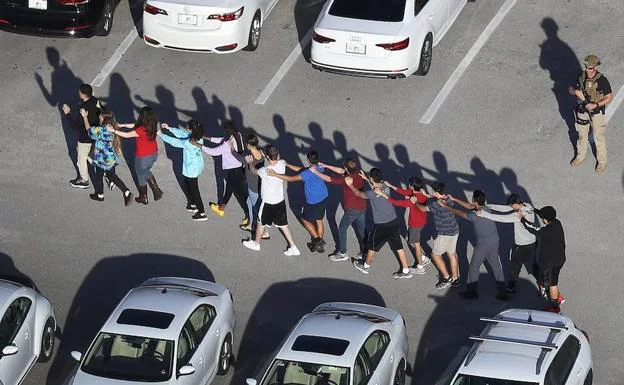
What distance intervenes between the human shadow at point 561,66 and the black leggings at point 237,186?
16.3ft

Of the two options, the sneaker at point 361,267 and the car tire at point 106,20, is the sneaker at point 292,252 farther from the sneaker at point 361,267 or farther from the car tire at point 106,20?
the car tire at point 106,20

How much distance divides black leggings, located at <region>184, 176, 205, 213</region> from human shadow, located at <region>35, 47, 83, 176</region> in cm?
246

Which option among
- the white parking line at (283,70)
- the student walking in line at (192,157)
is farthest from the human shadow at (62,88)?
the white parking line at (283,70)

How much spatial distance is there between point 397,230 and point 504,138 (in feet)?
10.4

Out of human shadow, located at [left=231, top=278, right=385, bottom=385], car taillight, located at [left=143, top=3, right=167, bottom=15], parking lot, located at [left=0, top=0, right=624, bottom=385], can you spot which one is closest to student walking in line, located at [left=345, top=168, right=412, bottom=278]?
parking lot, located at [left=0, top=0, right=624, bottom=385]

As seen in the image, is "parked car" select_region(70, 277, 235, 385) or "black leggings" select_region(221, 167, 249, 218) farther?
"black leggings" select_region(221, 167, 249, 218)

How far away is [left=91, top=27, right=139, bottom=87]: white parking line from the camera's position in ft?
70.5

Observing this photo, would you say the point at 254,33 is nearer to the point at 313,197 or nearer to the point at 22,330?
the point at 313,197

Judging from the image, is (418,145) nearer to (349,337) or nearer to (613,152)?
(613,152)

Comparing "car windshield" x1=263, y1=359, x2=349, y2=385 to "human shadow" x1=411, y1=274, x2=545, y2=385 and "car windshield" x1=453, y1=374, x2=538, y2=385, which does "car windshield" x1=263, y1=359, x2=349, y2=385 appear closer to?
"car windshield" x1=453, y1=374, x2=538, y2=385

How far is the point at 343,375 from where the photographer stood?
49.4 ft

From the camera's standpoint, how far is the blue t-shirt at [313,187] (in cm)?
1775

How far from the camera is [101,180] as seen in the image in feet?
63.6

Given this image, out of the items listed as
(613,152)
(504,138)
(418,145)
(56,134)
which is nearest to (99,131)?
(56,134)
